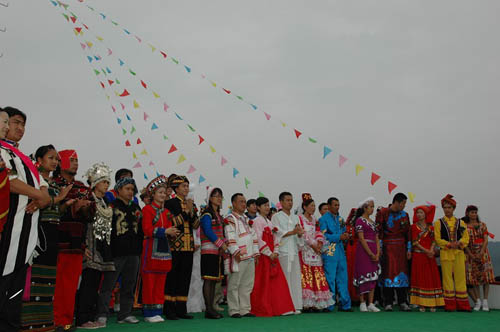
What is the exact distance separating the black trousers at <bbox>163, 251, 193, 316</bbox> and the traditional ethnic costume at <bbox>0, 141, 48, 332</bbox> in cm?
310

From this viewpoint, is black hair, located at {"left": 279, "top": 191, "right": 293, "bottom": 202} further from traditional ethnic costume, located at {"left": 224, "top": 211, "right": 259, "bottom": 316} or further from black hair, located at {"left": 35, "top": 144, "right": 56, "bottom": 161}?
Answer: black hair, located at {"left": 35, "top": 144, "right": 56, "bottom": 161}

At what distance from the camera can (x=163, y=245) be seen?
5.68 metres

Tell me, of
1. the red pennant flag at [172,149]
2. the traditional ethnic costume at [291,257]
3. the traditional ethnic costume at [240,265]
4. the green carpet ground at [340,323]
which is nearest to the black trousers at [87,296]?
the green carpet ground at [340,323]

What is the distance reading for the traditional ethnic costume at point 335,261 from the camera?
23.8 feet

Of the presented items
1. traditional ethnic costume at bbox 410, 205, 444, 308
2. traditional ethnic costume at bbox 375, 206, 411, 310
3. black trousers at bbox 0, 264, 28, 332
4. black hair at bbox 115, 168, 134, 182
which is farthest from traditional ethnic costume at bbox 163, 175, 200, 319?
traditional ethnic costume at bbox 410, 205, 444, 308

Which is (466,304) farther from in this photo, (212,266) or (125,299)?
(125,299)

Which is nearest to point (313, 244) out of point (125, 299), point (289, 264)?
point (289, 264)

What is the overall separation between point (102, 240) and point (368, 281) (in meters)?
4.00

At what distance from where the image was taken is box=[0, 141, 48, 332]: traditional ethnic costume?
110 inches

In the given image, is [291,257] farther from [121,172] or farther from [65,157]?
[65,157]

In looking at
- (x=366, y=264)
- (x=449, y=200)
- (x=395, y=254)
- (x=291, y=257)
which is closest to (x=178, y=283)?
(x=291, y=257)

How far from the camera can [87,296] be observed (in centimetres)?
493

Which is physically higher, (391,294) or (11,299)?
(11,299)

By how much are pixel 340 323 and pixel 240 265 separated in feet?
4.86
